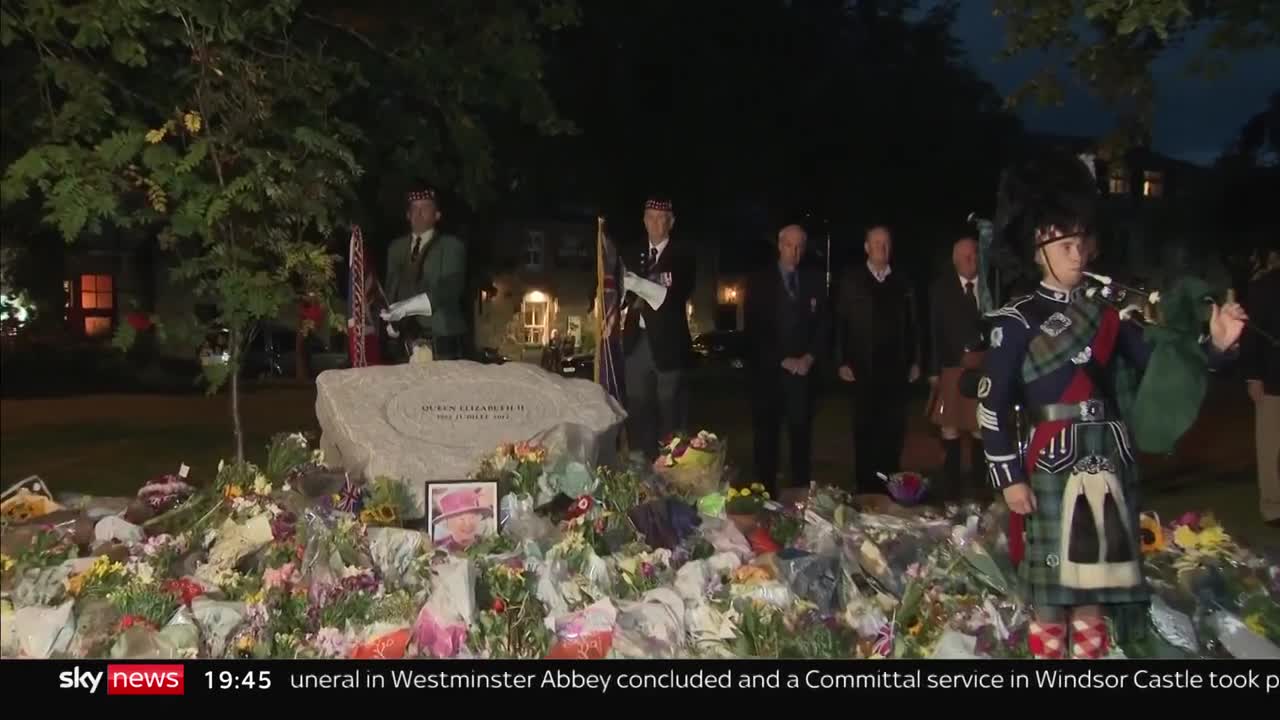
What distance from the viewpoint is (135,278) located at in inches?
1041

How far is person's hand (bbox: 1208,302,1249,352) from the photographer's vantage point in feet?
13.7

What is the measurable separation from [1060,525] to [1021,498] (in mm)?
166

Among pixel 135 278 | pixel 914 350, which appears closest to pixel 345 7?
pixel 914 350

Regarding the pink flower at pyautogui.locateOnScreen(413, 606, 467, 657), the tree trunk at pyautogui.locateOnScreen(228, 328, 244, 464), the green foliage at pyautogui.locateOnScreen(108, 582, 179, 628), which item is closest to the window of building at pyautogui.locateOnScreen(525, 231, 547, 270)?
the tree trunk at pyautogui.locateOnScreen(228, 328, 244, 464)

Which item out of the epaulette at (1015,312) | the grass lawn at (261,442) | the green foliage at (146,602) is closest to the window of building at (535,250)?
the grass lawn at (261,442)

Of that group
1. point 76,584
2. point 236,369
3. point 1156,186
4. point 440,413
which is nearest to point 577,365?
point 440,413

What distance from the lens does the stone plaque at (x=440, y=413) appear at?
656 centimetres

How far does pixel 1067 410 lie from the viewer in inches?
169

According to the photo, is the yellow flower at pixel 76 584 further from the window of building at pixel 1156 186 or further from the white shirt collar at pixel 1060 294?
the window of building at pixel 1156 186

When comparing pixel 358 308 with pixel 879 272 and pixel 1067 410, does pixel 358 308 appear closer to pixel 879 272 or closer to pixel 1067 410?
pixel 879 272

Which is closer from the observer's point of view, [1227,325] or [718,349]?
[1227,325]

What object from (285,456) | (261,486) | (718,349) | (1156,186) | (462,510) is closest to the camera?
(462,510)

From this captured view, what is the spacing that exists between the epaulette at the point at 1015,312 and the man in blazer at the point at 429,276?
389cm

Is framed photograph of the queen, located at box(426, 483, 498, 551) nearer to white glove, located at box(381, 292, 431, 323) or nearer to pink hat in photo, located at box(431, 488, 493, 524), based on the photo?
pink hat in photo, located at box(431, 488, 493, 524)
